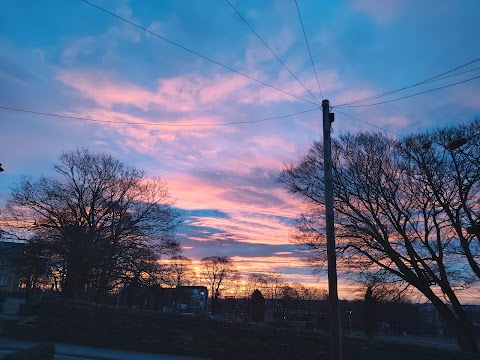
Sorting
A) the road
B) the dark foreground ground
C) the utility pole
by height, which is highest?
the utility pole

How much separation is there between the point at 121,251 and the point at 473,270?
25096 millimetres

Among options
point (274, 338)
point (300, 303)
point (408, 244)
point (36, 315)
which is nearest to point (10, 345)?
point (36, 315)

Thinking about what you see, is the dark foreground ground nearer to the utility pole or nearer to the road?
the road

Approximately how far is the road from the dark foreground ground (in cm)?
62

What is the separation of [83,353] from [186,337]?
377 centimetres

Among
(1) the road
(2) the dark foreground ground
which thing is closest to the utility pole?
(2) the dark foreground ground

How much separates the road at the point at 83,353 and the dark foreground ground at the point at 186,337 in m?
0.62

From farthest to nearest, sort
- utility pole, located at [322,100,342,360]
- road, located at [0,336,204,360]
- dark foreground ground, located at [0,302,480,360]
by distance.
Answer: dark foreground ground, located at [0,302,480,360] → road, located at [0,336,204,360] → utility pole, located at [322,100,342,360]

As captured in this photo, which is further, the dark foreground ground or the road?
the dark foreground ground

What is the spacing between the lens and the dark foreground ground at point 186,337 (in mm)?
14086

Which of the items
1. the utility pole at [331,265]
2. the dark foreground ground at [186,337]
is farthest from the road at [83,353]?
the utility pole at [331,265]

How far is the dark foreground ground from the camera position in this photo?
14086mm

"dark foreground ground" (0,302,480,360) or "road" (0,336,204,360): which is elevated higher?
"dark foreground ground" (0,302,480,360)

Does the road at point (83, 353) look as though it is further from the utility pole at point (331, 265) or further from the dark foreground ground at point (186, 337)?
the utility pole at point (331, 265)
